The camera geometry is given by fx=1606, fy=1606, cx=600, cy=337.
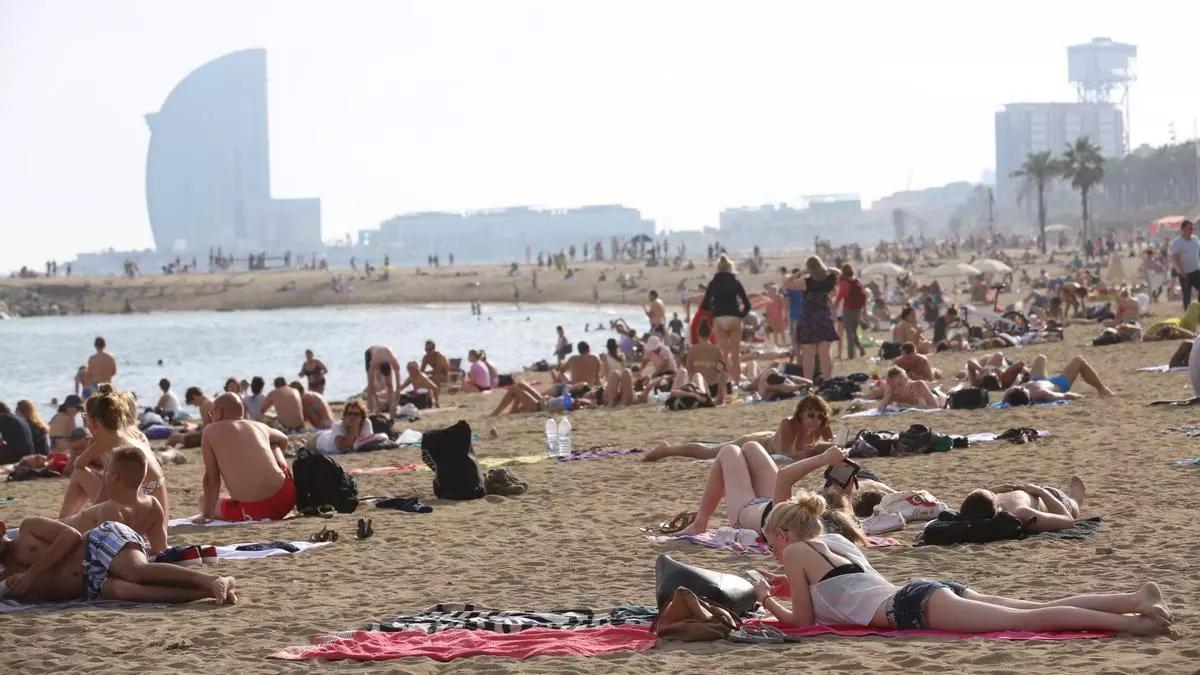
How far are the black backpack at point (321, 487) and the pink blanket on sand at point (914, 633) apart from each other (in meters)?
4.47

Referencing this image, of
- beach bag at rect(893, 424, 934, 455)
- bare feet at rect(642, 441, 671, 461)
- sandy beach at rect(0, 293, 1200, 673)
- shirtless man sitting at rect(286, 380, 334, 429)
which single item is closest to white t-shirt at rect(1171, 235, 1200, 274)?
sandy beach at rect(0, 293, 1200, 673)

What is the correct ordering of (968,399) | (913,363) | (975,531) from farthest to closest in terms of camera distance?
1. (913,363)
2. (968,399)
3. (975,531)

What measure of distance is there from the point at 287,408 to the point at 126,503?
9.09 metres

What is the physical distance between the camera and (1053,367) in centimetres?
1816

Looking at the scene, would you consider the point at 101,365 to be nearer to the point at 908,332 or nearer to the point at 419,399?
the point at 419,399

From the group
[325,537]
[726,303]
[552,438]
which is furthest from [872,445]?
[726,303]

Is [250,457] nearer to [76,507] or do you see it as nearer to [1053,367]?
[76,507]

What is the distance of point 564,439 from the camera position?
12.8 meters

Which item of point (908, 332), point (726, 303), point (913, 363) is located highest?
point (726, 303)

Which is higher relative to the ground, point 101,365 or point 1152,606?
point 101,365

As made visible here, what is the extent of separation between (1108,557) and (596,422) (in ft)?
29.4

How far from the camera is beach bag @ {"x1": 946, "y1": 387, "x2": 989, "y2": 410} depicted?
45.5 ft

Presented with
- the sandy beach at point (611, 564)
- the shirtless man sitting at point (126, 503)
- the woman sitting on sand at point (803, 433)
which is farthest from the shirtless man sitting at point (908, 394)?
the shirtless man sitting at point (126, 503)

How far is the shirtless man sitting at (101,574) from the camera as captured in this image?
7.04 meters
